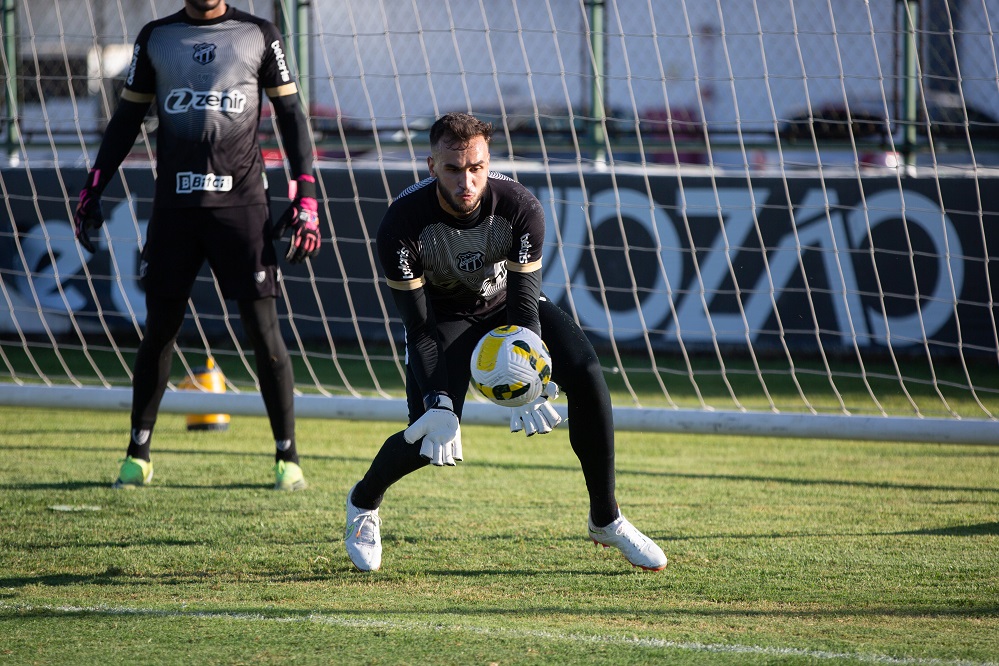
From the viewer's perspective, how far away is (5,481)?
5.14m

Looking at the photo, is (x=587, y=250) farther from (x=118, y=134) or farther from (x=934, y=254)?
(x=118, y=134)

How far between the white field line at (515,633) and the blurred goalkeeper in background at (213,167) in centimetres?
170

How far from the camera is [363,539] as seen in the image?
3.79 meters

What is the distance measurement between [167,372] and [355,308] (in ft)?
12.9

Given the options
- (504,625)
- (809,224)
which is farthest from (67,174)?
(504,625)

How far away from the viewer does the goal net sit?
7590mm

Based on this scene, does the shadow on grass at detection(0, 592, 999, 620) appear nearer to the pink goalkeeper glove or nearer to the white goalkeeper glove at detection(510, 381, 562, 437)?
the white goalkeeper glove at detection(510, 381, 562, 437)

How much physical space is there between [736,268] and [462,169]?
206 inches

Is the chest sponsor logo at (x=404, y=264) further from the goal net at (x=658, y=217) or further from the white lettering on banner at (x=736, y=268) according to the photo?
the white lettering on banner at (x=736, y=268)

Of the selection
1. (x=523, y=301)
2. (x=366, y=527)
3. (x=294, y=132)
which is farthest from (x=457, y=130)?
(x=294, y=132)

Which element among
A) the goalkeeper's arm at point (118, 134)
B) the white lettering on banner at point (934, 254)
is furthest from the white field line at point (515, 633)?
the white lettering on banner at point (934, 254)

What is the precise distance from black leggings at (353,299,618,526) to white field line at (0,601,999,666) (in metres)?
0.72

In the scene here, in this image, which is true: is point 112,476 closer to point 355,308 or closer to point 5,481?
point 5,481

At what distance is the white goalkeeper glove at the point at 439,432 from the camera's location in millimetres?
3482
